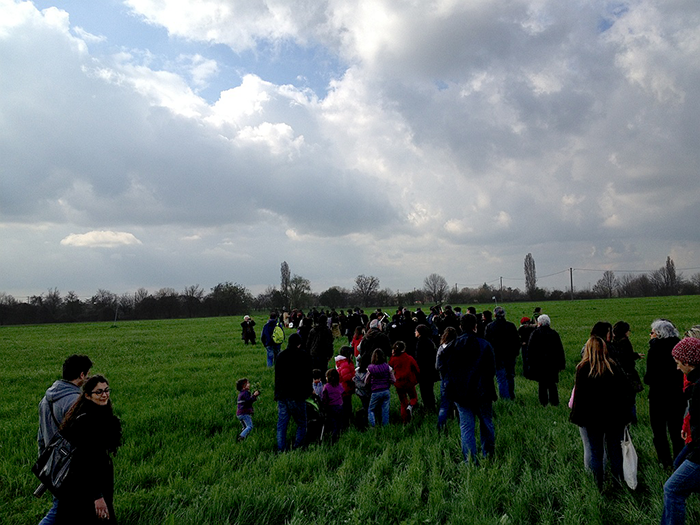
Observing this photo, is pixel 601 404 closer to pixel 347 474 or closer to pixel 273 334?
pixel 347 474

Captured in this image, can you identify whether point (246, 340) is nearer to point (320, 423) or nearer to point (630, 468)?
point (320, 423)

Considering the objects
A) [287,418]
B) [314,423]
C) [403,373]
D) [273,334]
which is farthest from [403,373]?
[273,334]

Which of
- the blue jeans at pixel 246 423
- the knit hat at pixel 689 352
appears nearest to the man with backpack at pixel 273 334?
the blue jeans at pixel 246 423

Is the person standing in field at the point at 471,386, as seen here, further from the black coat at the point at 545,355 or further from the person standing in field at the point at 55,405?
the person standing in field at the point at 55,405

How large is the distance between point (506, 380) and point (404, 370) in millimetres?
2788

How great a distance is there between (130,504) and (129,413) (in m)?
5.21

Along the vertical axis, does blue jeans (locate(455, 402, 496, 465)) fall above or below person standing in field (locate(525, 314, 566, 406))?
A: below

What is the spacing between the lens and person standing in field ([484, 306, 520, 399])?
9.74 meters

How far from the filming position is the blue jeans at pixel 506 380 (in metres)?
9.71

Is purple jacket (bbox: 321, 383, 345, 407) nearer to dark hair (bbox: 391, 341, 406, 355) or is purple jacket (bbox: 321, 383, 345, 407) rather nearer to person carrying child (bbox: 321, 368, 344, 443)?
person carrying child (bbox: 321, 368, 344, 443)

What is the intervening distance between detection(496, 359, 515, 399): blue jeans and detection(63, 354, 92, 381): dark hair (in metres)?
8.00

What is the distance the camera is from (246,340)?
24.1 m

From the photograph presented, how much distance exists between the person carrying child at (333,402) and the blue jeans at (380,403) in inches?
25.6

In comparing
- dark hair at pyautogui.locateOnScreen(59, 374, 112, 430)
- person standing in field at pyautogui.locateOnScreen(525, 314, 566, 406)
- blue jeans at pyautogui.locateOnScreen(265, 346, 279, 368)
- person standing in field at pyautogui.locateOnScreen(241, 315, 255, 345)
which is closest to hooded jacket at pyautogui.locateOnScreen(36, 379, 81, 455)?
dark hair at pyautogui.locateOnScreen(59, 374, 112, 430)
